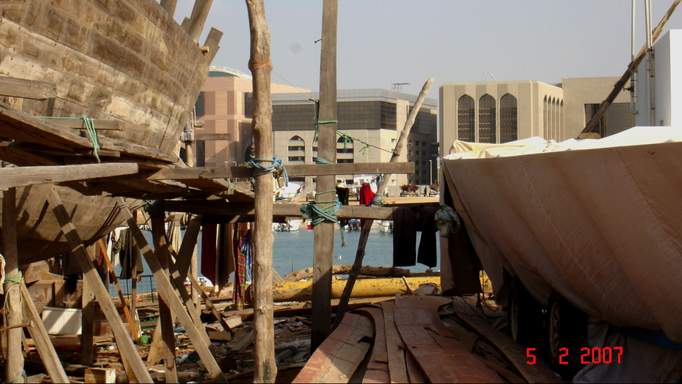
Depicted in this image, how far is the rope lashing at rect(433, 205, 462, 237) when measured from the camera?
23.2 ft

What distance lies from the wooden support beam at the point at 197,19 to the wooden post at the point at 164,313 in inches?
154

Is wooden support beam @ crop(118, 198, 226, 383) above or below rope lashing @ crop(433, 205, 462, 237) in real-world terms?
below

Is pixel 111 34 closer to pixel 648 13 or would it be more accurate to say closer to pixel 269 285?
pixel 269 285

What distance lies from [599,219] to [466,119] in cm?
8086

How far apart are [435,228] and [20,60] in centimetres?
484

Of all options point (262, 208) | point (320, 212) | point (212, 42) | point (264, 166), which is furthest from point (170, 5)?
point (262, 208)

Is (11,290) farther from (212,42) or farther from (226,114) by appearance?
(226,114)

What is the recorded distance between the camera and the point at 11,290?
5879 millimetres

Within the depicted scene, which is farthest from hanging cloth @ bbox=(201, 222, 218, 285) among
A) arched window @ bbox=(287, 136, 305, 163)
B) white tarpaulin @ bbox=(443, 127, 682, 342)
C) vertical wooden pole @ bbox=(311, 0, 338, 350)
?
arched window @ bbox=(287, 136, 305, 163)

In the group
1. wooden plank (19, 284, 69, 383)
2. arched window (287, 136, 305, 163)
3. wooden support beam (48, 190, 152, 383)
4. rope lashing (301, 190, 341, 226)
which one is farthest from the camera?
arched window (287, 136, 305, 163)

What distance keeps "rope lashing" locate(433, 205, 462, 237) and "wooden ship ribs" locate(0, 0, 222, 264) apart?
100 inches

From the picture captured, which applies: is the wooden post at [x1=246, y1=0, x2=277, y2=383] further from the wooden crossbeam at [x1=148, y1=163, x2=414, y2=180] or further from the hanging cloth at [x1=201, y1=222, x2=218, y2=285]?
the hanging cloth at [x1=201, y1=222, x2=218, y2=285]

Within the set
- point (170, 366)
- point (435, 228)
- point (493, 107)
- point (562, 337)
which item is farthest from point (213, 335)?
point (493, 107)
